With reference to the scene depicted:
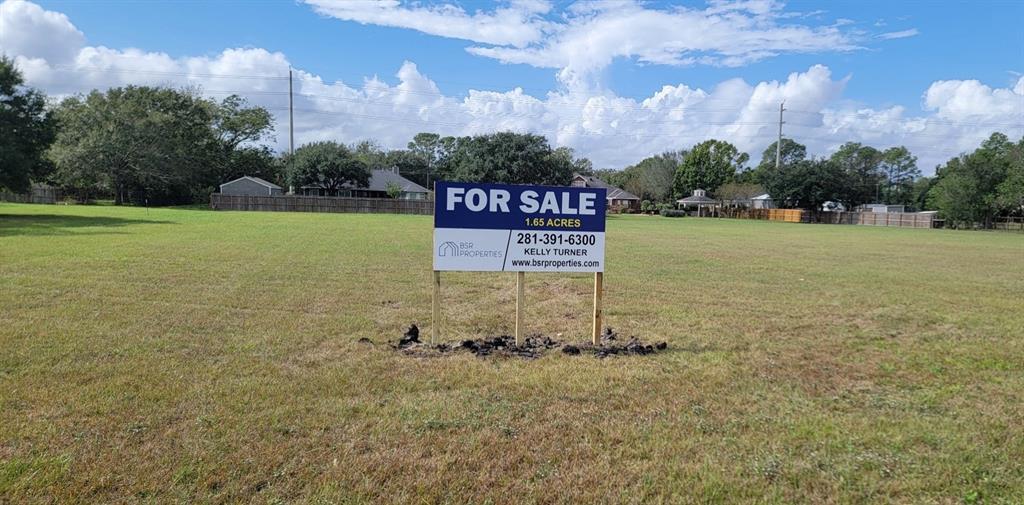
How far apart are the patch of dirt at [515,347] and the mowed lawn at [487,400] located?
0.96ft

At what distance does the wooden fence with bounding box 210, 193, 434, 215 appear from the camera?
158ft

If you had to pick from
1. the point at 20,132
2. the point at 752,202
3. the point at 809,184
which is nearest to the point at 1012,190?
the point at 809,184

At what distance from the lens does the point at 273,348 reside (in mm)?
5527

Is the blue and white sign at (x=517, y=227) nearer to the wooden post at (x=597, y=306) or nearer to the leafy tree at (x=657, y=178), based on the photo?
the wooden post at (x=597, y=306)

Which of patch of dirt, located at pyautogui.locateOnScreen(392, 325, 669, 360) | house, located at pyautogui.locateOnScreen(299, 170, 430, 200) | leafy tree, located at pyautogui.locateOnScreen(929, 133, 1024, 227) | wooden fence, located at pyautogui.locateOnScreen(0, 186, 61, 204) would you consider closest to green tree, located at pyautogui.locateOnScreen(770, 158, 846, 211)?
leafy tree, located at pyautogui.locateOnScreen(929, 133, 1024, 227)

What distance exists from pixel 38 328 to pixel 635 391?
6023 millimetres

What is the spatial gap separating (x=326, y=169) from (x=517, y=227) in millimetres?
56725

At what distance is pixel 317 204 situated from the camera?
49594 mm

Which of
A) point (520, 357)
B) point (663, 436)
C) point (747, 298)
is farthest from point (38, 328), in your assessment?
point (747, 298)

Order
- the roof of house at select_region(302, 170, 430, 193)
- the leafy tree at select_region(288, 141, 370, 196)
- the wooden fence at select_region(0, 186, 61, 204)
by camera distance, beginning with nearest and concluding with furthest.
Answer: the wooden fence at select_region(0, 186, 61, 204), the leafy tree at select_region(288, 141, 370, 196), the roof of house at select_region(302, 170, 430, 193)

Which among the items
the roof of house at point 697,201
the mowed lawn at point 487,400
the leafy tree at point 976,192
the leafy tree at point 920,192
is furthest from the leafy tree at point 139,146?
the leafy tree at point 920,192

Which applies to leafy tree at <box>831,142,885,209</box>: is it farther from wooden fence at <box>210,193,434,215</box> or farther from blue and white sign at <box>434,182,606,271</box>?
blue and white sign at <box>434,182,606,271</box>

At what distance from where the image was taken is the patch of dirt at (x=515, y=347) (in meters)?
5.61

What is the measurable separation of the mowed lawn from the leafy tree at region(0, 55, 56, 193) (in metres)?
22.5
